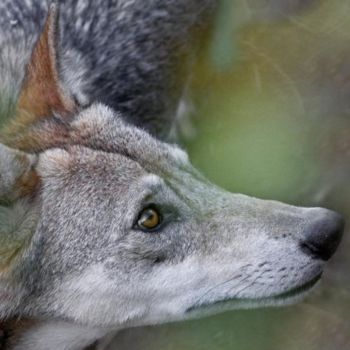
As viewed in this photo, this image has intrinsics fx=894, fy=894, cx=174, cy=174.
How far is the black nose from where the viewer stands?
4145 mm

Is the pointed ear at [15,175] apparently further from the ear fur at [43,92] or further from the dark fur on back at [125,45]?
the dark fur on back at [125,45]

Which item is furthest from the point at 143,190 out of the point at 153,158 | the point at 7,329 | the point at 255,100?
the point at 255,100

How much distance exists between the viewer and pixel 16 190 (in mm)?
4043

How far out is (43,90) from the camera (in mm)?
4535

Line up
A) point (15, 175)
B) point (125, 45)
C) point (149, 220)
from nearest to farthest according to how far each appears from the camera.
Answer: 1. point (15, 175)
2. point (149, 220)
3. point (125, 45)

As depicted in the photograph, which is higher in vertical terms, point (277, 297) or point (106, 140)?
point (106, 140)

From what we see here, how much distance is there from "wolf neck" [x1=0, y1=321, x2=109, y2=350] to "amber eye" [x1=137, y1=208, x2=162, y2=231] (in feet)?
2.06

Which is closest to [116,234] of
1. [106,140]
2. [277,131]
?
[106,140]

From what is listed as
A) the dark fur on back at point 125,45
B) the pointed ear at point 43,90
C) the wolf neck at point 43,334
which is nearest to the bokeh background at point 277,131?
the dark fur on back at point 125,45

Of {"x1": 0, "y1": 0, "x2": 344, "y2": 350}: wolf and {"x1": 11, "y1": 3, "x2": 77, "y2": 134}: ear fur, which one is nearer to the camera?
{"x1": 0, "y1": 0, "x2": 344, "y2": 350}: wolf

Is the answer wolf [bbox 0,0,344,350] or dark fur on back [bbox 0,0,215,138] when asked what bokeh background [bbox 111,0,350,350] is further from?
wolf [bbox 0,0,344,350]

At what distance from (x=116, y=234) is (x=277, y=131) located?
2287 mm

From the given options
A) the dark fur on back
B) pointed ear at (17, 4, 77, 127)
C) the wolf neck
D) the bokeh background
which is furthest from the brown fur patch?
the bokeh background

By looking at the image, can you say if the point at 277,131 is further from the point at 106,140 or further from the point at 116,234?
the point at 116,234
